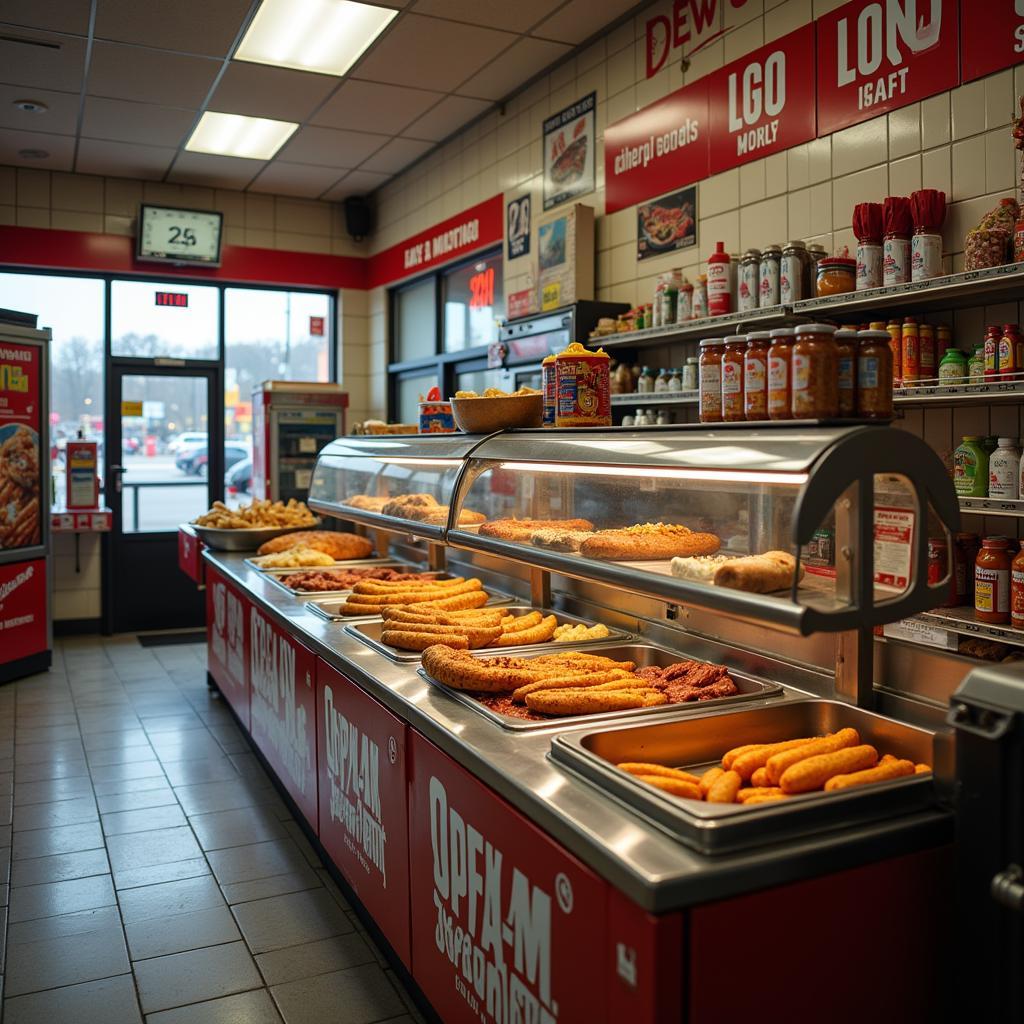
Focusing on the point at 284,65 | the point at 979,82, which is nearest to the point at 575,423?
the point at 979,82

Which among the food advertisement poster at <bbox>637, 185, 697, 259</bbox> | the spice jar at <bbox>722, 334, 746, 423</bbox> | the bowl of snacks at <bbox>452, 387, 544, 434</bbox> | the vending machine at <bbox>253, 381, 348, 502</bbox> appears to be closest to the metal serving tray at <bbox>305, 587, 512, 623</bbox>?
the bowl of snacks at <bbox>452, 387, 544, 434</bbox>

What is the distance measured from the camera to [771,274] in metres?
3.90

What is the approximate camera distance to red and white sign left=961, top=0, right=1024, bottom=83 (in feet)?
10.5

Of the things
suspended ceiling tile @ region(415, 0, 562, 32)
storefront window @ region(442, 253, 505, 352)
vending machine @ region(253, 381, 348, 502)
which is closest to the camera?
suspended ceiling tile @ region(415, 0, 562, 32)

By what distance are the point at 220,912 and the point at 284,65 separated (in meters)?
4.62

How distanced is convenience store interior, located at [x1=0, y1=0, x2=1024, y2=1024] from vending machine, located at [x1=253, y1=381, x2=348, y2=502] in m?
0.05

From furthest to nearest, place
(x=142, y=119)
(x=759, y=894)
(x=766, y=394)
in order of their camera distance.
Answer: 1. (x=142, y=119)
2. (x=766, y=394)
3. (x=759, y=894)

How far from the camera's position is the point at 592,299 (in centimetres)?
544

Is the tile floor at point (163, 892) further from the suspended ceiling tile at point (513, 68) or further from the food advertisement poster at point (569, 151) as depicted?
the suspended ceiling tile at point (513, 68)

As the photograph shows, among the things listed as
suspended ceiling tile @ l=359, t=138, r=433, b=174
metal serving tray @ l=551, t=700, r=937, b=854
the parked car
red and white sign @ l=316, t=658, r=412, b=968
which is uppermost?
suspended ceiling tile @ l=359, t=138, r=433, b=174

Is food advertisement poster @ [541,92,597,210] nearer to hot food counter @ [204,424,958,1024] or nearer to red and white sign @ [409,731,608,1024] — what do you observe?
hot food counter @ [204,424,958,1024]

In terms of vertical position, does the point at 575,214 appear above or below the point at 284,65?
below

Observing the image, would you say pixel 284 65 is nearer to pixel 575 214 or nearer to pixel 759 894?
pixel 575 214

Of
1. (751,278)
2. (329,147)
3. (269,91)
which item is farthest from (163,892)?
(329,147)
